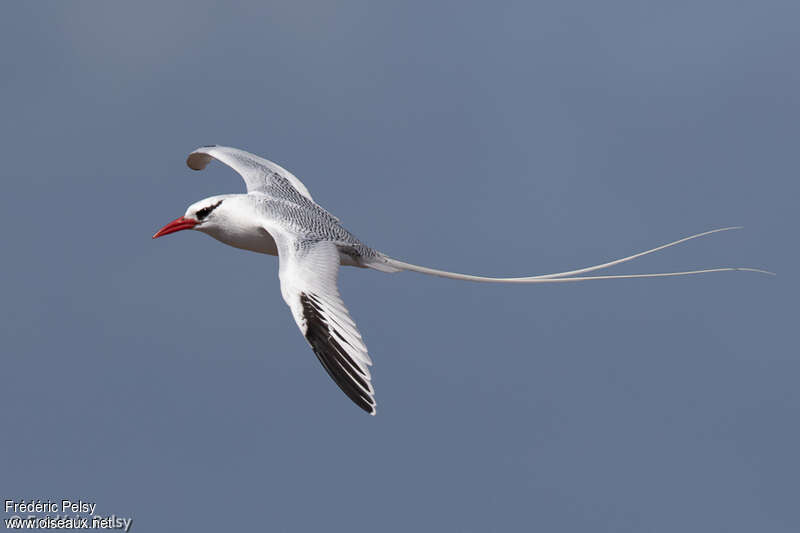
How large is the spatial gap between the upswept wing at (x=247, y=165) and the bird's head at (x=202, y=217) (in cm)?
119

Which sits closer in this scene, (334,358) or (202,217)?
(334,358)

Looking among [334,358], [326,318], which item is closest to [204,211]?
[326,318]

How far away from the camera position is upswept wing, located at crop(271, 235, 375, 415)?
10992 mm

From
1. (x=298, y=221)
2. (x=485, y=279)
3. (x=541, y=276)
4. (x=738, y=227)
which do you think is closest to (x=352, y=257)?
(x=298, y=221)

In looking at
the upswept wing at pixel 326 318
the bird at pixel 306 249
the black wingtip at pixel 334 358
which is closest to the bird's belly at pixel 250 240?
the bird at pixel 306 249

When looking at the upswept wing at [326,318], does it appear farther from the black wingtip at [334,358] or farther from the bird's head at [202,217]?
the bird's head at [202,217]

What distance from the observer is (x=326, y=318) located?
1148cm

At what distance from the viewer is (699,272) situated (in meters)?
13.8

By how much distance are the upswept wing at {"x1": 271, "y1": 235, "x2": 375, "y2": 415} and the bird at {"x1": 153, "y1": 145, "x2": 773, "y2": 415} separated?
0.01m

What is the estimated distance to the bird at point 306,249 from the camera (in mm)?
11188

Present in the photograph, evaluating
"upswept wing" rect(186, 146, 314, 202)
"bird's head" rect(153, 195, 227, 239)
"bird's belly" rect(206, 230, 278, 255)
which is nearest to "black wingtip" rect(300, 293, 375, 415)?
"bird's belly" rect(206, 230, 278, 255)

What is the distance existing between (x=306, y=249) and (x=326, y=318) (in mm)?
1471

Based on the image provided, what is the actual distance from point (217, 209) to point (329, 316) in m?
3.57

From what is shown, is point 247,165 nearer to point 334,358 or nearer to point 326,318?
point 326,318
